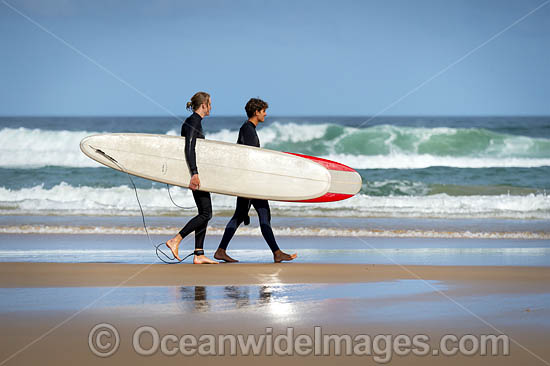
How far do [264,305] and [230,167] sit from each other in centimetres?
225

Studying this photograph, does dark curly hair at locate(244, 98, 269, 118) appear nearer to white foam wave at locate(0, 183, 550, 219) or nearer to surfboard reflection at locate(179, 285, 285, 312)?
surfboard reflection at locate(179, 285, 285, 312)

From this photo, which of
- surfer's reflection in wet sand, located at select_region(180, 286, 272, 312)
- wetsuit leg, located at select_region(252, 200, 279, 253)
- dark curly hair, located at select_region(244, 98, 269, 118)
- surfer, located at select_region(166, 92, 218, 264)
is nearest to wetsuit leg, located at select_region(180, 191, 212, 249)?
surfer, located at select_region(166, 92, 218, 264)

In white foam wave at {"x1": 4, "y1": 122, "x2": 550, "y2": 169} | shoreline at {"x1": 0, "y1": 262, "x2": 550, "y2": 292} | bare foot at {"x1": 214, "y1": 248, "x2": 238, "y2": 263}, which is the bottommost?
shoreline at {"x1": 0, "y1": 262, "x2": 550, "y2": 292}

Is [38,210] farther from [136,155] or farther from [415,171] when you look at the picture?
[415,171]

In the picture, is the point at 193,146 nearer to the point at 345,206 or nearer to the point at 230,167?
the point at 230,167

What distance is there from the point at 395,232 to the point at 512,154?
16.1 metres

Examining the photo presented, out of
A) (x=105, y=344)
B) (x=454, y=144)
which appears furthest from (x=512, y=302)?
(x=454, y=144)

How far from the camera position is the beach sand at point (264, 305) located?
122 inches

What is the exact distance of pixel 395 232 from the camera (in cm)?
831

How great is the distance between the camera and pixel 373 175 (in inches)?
699

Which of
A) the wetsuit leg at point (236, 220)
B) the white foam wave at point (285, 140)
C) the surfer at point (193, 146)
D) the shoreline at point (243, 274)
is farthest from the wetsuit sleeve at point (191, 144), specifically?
the white foam wave at point (285, 140)

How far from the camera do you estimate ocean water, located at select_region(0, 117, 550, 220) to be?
10.9 meters

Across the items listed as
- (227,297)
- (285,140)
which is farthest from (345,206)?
(285,140)

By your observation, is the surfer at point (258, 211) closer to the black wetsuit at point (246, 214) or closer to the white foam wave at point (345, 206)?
the black wetsuit at point (246, 214)
